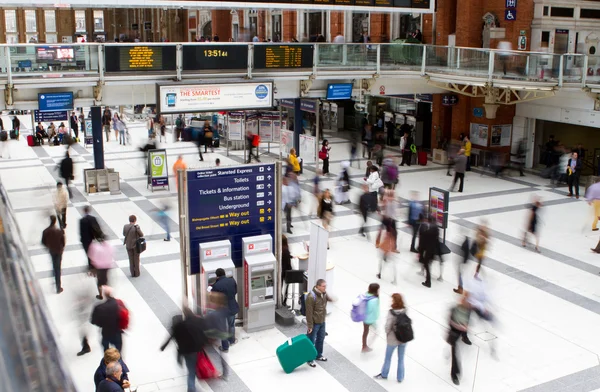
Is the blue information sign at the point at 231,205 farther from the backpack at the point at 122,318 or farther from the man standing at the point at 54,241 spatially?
the man standing at the point at 54,241

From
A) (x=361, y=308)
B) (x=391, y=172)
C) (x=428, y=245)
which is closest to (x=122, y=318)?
(x=361, y=308)

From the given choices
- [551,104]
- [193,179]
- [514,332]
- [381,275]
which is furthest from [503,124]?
[193,179]

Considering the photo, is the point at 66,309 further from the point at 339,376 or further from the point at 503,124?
the point at 503,124

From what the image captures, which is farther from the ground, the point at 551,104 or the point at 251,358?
the point at 551,104

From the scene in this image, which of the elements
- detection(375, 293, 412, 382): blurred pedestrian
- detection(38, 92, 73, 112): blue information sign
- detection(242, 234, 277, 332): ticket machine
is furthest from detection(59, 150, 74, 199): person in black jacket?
detection(375, 293, 412, 382): blurred pedestrian

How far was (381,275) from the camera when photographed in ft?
45.1

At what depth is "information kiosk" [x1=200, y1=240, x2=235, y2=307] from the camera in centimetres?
1034

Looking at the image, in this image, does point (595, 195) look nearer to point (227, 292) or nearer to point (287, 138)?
point (227, 292)

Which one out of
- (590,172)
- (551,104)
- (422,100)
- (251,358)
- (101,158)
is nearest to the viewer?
(251,358)

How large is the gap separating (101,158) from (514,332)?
48.9 feet

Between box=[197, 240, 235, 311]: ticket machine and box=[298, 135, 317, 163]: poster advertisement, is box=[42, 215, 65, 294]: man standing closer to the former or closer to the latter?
box=[197, 240, 235, 311]: ticket machine

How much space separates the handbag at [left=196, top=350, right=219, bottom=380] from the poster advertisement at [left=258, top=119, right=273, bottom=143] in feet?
59.9

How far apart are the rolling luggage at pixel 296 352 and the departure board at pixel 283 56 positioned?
1411 cm

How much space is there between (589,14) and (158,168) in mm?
18581
